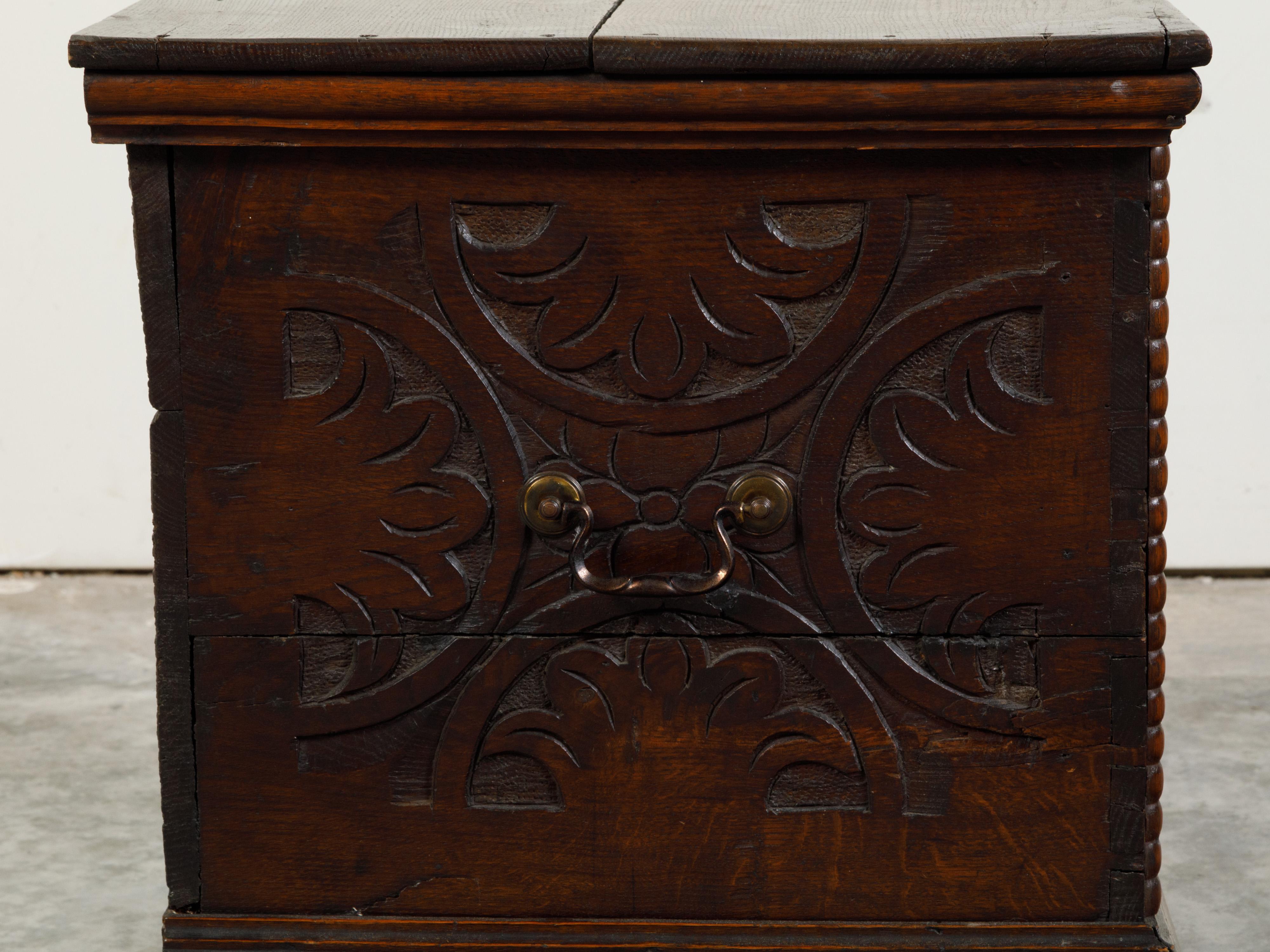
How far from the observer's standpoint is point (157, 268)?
46.5 inches

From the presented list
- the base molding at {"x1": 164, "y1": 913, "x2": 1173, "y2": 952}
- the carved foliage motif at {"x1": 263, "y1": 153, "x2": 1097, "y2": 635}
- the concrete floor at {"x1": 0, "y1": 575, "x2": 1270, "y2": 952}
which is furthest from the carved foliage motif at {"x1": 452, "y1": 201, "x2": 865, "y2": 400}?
the concrete floor at {"x1": 0, "y1": 575, "x2": 1270, "y2": 952}

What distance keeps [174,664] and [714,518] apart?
1.49ft

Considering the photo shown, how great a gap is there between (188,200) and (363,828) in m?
0.53

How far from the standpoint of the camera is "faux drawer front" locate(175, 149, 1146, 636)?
1.16m

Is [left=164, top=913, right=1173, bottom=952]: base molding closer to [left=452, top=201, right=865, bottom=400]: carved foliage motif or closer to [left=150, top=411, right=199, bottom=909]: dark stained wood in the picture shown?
[left=150, top=411, right=199, bottom=909]: dark stained wood

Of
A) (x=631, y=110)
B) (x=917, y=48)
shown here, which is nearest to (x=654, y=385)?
(x=631, y=110)

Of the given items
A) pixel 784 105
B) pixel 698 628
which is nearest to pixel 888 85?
pixel 784 105

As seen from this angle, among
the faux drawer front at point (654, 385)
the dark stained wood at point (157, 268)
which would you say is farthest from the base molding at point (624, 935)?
the dark stained wood at point (157, 268)

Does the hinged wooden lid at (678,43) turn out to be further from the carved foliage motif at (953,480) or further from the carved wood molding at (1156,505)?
the carved foliage motif at (953,480)

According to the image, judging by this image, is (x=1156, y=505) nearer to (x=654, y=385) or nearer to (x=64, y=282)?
(x=654, y=385)

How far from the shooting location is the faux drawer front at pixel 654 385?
3.80 ft

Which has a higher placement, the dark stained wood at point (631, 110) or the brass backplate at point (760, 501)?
the dark stained wood at point (631, 110)

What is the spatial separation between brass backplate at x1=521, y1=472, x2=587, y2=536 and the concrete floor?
0.68 meters

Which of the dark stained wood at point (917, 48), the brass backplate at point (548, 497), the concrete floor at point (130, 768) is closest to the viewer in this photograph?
the dark stained wood at point (917, 48)
